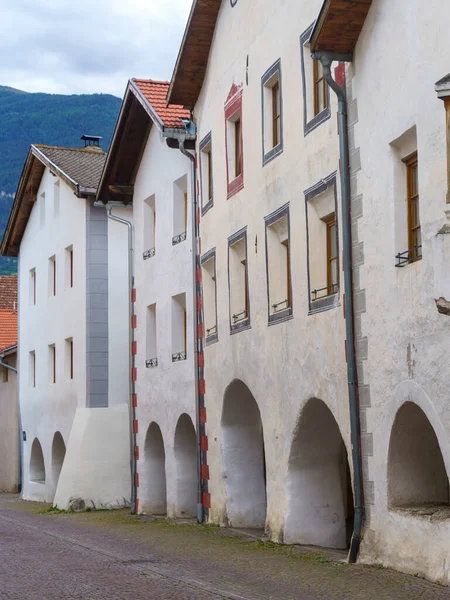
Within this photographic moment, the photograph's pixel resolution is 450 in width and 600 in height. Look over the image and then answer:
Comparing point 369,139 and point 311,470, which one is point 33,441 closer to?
point 311,470

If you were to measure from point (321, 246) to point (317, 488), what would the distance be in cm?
387

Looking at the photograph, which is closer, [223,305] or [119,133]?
[223,305]

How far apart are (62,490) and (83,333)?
421 centimetres

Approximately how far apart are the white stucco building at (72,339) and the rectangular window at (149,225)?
12.7 ft

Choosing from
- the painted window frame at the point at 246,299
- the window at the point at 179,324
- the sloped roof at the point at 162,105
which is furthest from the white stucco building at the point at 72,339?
the painted window frame at the point at 246,299

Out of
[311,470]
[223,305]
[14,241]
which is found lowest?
[311,470]

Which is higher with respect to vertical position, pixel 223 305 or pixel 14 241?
pixel 14 241

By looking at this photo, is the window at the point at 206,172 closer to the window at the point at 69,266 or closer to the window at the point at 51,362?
the window at the point at 69,266

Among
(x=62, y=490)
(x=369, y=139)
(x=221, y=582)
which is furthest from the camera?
(x=62, y=490)

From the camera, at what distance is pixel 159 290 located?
25734 mm

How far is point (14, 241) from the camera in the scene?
39.7 m

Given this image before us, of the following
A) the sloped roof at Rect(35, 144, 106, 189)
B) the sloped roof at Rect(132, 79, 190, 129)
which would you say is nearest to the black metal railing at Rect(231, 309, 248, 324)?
the sloped roof at Rect(132, 79, 190, 129)

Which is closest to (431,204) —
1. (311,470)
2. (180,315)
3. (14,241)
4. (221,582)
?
(221,582)

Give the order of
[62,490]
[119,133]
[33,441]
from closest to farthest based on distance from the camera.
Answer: [119,133] → [62,490] → [33,441]
